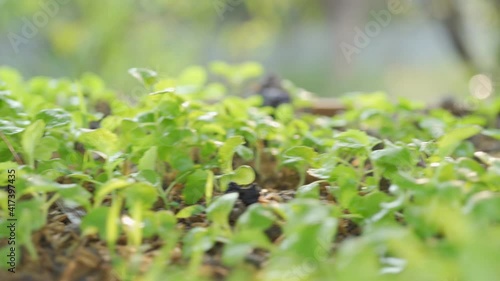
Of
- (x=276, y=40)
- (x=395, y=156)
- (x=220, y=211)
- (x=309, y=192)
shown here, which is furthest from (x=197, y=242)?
(x=276, y=40)

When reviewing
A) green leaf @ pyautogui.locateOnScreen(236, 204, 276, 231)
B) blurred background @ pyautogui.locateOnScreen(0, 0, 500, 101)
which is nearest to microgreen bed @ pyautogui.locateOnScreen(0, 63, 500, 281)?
green leaf @ pyautogui.locateOnScreen(236, 204, 276, 231)

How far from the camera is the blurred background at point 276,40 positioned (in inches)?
133

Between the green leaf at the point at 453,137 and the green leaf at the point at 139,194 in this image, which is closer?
the green leaf at the point at 139,194

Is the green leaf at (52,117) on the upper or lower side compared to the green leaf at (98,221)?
upper

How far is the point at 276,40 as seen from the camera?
5.71 m

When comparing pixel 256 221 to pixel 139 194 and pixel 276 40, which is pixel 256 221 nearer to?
pixel 139 194

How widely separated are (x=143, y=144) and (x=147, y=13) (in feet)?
10.8

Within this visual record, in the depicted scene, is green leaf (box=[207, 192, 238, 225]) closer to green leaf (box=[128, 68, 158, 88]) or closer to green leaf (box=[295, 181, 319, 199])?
green leaf (box=[295, 181, 319, 199])

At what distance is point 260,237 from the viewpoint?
53cm

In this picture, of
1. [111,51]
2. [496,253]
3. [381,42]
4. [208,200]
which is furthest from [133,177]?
[381,42]

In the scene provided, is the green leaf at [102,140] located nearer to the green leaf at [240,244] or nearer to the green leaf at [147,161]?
the green leaf at [147,161]

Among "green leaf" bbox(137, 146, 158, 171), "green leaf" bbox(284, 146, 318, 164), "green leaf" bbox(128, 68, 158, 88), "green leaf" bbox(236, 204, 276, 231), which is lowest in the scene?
"green leaf" bbox(236, 204, 276, 231)

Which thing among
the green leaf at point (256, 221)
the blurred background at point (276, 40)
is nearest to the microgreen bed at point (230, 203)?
the green leaf at point (256, 221)

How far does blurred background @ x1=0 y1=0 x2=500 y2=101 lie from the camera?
Answer: 3.37 m
